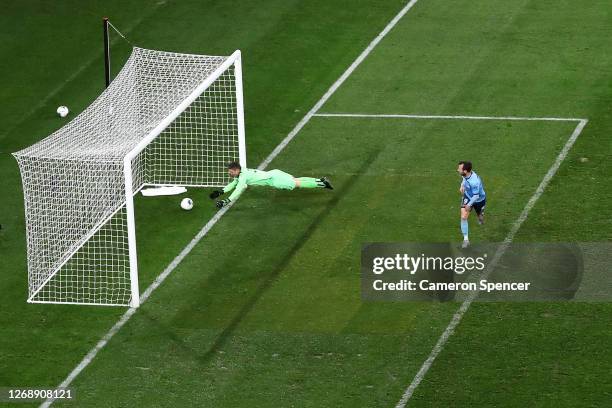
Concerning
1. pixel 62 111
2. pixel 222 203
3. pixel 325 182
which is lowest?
pixel 325 182

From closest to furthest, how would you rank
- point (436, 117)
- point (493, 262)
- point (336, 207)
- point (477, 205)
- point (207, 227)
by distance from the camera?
1. point (493, 262)
2. point (477, 205)
3. point (207, 227)
4. point (336, 207)
5. point (436, 117)

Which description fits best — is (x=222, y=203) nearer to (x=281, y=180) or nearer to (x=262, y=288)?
(x=281, y=180)

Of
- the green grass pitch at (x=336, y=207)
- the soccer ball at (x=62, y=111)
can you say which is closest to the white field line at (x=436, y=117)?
the green grass pitch at (x=336, y=207)

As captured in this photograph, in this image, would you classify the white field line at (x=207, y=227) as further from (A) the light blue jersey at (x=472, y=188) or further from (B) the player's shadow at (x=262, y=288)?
(A) the light blue jersey at (x=472, y=188)

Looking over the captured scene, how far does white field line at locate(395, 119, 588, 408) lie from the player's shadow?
3.28 meters

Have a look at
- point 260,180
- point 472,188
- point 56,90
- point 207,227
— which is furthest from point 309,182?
point 56,90

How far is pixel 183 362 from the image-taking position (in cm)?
2514

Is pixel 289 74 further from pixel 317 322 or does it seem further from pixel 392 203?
pixel 317 322

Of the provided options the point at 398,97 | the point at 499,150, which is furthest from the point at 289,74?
the point at 499,150

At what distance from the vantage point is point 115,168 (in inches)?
1159

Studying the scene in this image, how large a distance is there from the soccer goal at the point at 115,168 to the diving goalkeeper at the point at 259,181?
1442mm

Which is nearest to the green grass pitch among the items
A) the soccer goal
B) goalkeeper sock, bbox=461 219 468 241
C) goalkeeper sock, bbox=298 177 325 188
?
goalkeeper sock, bbox=298 177 325 188

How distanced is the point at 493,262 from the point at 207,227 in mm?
5478

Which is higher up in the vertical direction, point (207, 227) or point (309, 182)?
point (309, 182)
